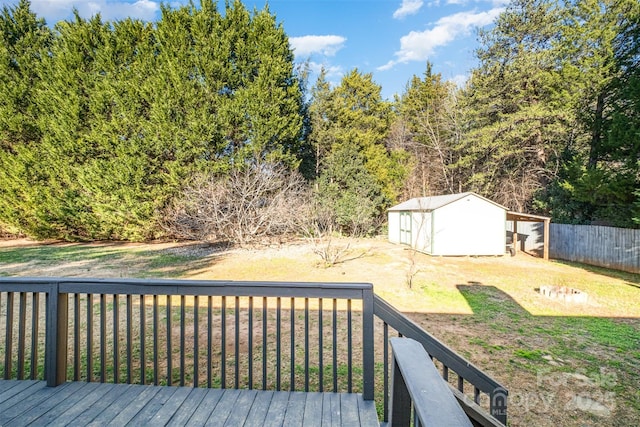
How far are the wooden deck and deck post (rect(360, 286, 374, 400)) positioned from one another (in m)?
0.08

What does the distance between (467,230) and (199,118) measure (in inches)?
464

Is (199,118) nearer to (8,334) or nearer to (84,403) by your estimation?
(8,334)

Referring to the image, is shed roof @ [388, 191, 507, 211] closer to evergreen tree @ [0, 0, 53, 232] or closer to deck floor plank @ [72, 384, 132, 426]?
deck floor plank @ [72, 384, 132, 426]

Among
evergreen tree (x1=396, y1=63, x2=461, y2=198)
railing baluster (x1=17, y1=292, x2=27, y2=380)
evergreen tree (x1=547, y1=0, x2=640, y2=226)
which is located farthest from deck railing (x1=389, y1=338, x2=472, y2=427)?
evergreen tree (x1=396, y1=63, x2=461, y2=198)

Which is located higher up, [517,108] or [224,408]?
[517,108]

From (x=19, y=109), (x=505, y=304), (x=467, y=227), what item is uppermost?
(x=19, y=109)

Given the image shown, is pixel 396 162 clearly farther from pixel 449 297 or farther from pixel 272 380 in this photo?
pixel 272 380

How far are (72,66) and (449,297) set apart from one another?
55.2ft

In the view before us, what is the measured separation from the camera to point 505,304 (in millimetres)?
5934

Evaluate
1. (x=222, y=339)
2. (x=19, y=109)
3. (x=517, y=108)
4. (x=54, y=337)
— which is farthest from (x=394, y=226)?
(x=19, y=109)

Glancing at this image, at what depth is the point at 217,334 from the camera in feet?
14.5

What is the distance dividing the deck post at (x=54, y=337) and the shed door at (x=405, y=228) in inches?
504

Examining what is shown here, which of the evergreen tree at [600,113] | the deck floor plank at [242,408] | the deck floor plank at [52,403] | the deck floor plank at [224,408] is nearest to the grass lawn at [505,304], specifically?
the deck floor plank at [242,408]

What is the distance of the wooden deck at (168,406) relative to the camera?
1876 millimetres
